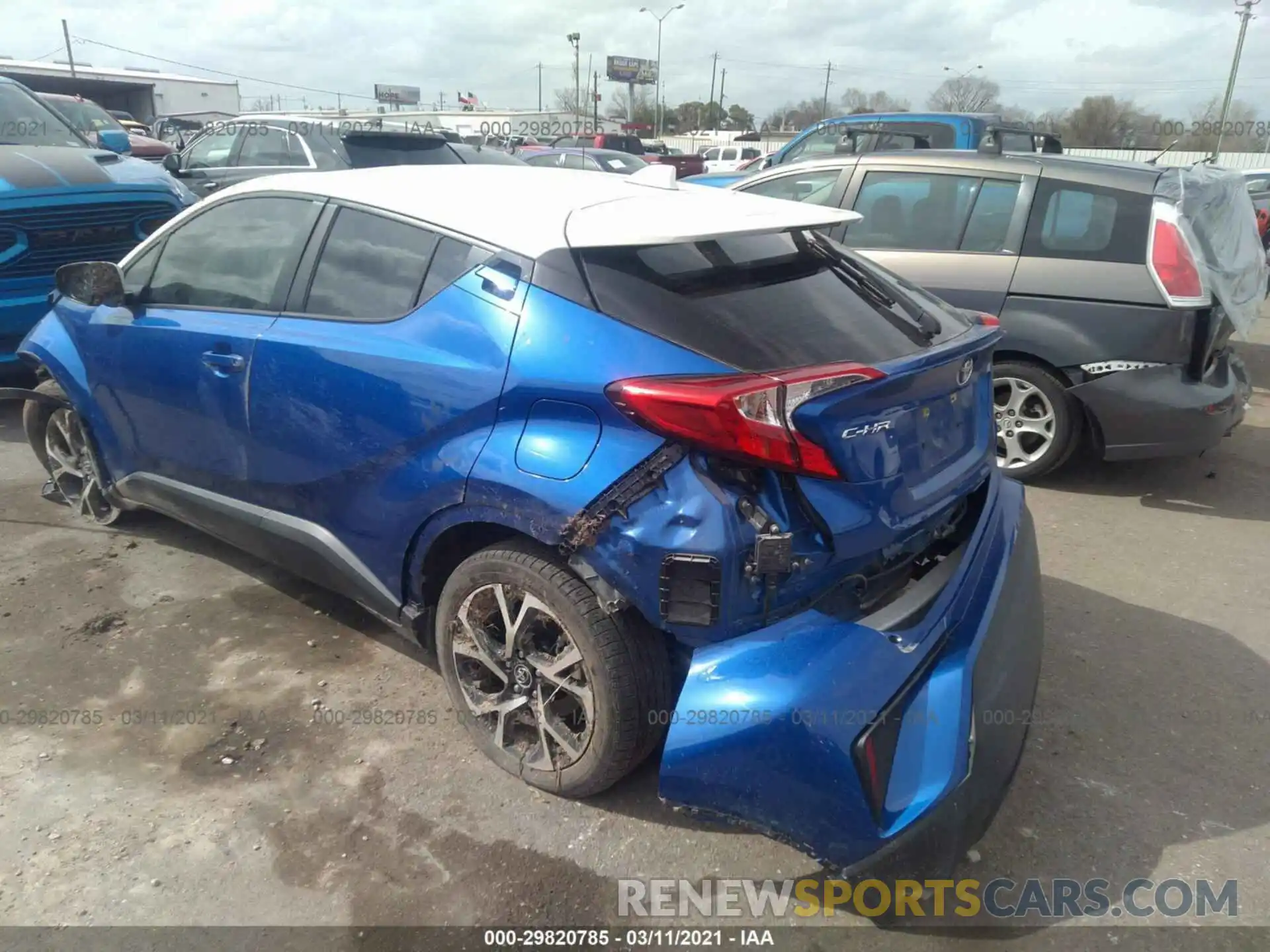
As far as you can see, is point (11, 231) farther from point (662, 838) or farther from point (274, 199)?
point (662, 838)

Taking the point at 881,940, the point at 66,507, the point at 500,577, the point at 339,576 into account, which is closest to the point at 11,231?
the point at 66,507

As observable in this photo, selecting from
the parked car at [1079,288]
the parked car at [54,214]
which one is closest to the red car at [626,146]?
the parked car at [54,214]

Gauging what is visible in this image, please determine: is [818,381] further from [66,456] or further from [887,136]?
[887,136]

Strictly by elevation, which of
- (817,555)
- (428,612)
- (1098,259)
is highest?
(1098,259)

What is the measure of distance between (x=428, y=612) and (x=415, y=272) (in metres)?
1.05

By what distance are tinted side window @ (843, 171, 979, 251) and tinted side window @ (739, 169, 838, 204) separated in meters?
0.24

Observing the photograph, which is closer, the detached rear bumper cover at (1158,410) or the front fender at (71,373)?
the front fender at (71,373)

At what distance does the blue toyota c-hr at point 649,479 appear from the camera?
6.86ft

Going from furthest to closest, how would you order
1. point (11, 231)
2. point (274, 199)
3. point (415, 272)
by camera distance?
point (11, 231), point (274, 199), point (415, 272)

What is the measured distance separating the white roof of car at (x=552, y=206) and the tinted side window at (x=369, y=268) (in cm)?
7

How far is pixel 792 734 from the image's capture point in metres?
2.04

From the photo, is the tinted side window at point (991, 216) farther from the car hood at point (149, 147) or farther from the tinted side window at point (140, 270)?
the car hood at point (149, 147)

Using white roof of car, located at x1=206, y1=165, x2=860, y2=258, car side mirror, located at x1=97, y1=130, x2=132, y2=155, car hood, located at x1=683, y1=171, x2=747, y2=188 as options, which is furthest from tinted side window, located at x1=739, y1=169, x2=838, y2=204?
car side mirror, located at x1=97, y1=130, x2=132, y2=155
